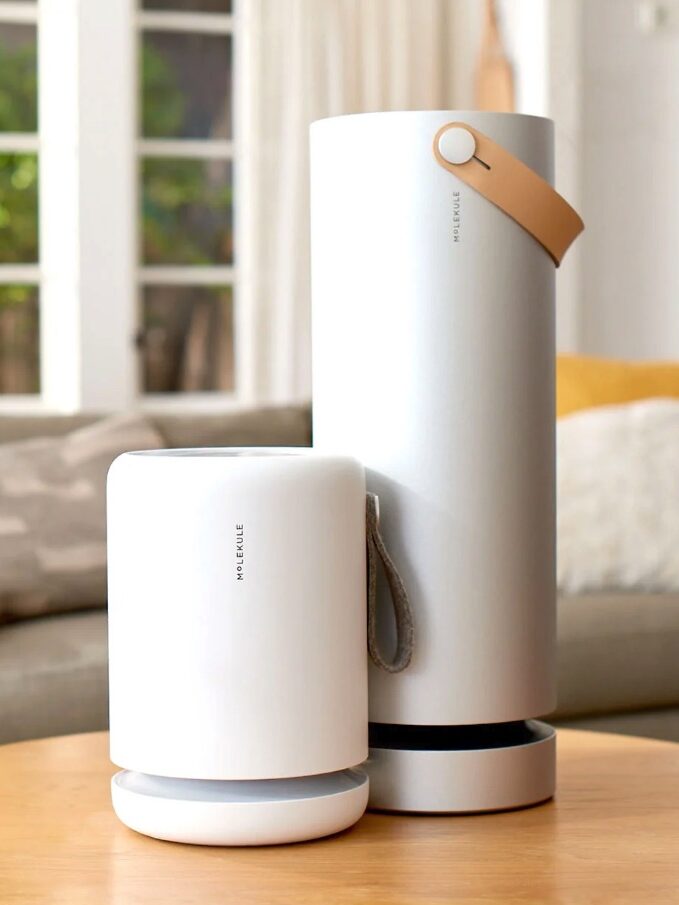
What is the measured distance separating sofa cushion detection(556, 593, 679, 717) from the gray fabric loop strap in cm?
129

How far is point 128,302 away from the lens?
3527mm

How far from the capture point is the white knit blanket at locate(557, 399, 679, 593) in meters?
2.28

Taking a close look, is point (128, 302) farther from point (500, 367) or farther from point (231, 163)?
point (500, 367)

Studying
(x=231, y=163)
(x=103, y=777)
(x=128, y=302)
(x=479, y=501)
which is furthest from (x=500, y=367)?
(x=231, y=163)

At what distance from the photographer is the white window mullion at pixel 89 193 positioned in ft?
11.3

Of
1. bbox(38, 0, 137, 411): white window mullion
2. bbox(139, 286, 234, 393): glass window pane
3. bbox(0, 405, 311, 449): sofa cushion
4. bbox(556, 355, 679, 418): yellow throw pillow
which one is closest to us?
bbox(0, 405, 311, 449): sofa cushion

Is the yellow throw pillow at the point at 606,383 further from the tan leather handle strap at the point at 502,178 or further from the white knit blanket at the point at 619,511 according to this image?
the tan leather handle strap at the point at 502,178

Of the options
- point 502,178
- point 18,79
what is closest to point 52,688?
point 502,178

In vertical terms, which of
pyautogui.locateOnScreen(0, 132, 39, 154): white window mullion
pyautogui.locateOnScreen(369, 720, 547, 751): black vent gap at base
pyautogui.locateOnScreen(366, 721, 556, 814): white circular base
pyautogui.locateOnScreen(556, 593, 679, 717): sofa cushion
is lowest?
pyautogui.locateOnScreen(556, 593, 679, 717): sofa cushion

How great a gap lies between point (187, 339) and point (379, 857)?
3.02 m

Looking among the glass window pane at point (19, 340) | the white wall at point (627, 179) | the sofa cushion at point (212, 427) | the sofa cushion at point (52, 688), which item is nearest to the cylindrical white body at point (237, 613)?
the sofa cushion at point (52, 688)

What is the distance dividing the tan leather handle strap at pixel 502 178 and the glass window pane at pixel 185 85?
9.68ft

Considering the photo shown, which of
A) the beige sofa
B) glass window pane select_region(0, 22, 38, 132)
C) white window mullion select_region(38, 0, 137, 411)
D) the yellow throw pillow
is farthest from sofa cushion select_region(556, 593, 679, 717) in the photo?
glass window pane select_region(0, 22, 38, 132)

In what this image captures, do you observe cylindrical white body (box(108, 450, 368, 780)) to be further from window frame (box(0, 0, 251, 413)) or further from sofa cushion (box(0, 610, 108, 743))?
window frame (box(0, 0, 251, 413))
